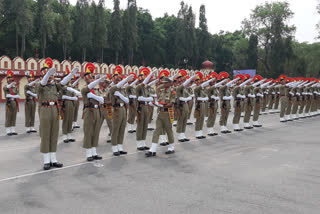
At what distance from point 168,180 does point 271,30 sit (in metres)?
54.3

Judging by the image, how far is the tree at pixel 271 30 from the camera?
49812 millimetres

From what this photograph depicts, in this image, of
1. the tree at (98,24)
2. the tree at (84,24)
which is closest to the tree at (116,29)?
the tree at (98,24)

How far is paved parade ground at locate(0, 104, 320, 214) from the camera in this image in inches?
178

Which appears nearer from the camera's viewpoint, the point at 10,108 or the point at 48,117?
the point at 48,117

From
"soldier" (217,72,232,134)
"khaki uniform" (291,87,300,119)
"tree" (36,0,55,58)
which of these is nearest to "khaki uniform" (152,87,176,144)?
"soldier" (217,72,232,134)

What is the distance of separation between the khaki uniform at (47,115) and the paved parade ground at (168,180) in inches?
25.2

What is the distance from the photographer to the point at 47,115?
6414 mm

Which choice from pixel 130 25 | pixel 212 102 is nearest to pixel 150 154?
pixel 212 102

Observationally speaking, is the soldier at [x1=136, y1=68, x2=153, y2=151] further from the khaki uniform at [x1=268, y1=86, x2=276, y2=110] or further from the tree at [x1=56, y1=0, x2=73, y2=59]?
the tree at [x1=56, y1=0, x2=73, y2=59]

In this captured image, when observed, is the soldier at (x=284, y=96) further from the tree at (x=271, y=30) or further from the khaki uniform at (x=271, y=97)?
the tree at (x=271, y=30)

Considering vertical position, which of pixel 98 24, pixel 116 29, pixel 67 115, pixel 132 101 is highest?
pixel 98 24

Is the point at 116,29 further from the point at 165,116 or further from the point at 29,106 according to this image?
the point at 165,116

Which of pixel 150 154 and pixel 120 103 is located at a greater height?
pixel 120 103

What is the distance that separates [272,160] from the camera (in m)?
7.39
